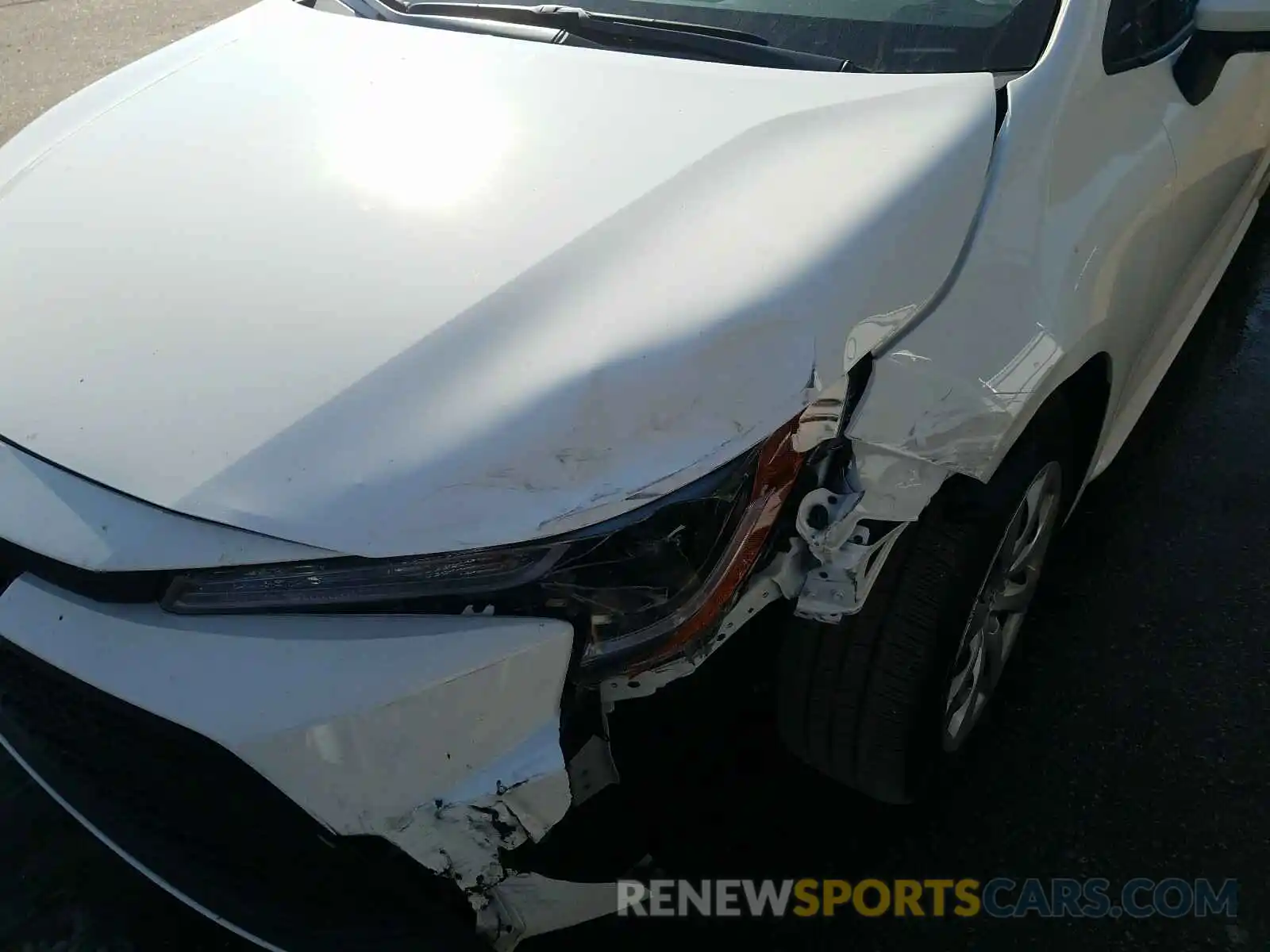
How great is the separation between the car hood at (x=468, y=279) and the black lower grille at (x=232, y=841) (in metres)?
0.31

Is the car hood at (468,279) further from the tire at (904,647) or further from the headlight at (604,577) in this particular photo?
the tire at (904,647)

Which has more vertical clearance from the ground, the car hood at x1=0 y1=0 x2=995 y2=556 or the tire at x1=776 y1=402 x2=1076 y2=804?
the car hood at x1=0 y1=0 x2=995 y2=556

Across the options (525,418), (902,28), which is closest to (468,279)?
(525,418)

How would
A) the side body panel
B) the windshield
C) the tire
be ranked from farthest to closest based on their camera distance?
1. the windshield
2. the tire
3. the side body panel

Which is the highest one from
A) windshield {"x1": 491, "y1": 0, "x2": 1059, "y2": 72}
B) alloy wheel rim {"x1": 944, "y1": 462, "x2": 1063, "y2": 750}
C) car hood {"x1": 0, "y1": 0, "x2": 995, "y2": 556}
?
windshield {"x1": 491, "y1": 0, "x2": 1059, "y2": 72}

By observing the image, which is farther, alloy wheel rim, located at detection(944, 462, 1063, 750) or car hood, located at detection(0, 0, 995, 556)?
alloy wheel rim, located at detection(944, 462, 1063, 750)

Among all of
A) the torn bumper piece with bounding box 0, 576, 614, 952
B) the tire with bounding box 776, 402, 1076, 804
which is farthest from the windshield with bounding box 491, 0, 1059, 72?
the torn bumper piece with bounding box 0, 576, 614, 952

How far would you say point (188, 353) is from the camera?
141 cm

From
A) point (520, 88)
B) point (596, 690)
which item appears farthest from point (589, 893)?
point (520, 88)

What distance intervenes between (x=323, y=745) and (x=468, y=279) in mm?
614

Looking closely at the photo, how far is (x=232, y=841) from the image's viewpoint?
137cm

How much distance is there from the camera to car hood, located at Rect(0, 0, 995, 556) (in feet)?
4.00

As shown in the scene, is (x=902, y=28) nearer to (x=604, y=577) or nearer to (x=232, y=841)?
(x=604, y=577)

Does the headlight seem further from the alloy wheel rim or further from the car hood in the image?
the alloy wheel rim
